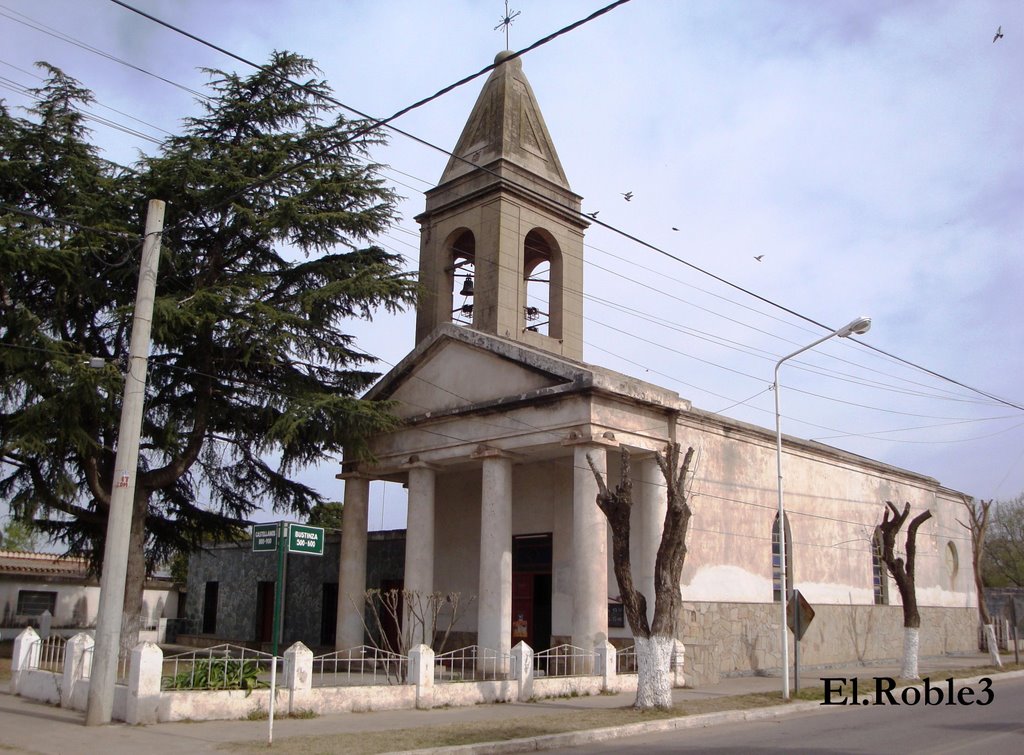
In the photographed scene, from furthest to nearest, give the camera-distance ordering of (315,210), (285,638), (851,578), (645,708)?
(285,638) → (851,578) → (315,210) → (645,708)

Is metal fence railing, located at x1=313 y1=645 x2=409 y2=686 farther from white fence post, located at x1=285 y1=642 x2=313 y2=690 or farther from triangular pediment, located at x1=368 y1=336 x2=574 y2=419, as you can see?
triangular pediment, located at x1=368 y1=336 x2=574 y2=419

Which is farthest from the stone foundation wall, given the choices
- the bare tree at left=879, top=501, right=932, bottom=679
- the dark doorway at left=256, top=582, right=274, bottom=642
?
the dark doorway at left=256, top=582, right=274, bottom=642

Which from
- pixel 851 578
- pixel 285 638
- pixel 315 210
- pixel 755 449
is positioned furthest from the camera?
pixel 285 638

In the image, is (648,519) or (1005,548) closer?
(648,519)

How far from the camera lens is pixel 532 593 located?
24.3 meters

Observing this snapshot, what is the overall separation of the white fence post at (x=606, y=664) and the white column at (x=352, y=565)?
7.62 metres

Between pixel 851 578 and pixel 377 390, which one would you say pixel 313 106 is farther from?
pixel 851 578

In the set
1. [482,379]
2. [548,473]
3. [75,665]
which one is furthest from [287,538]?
[548,473]

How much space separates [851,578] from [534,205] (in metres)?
14.5

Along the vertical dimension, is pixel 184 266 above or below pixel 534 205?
below

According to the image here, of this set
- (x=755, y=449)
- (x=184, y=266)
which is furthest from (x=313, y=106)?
(x=755, y=449)

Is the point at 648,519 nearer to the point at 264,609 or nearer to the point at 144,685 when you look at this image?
the point at 144,685

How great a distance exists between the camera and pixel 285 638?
3031 cm

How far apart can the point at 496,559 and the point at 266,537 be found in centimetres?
837
